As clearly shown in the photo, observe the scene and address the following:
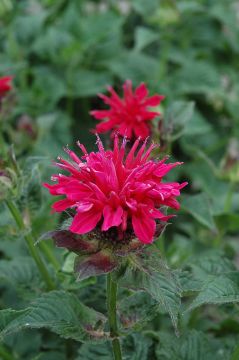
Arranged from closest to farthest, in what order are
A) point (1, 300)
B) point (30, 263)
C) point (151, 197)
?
point (151, 197), point (30, 263), point (1, 300)

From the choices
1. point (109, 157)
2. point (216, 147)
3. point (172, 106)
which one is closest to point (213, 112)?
point (216, 147)

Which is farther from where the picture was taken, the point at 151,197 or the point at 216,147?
the point at 216,147

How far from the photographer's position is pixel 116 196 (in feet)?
2.49

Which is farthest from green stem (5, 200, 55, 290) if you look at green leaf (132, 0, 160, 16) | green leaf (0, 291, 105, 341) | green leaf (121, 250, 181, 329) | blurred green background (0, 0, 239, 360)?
green leaf (132, 0, 160, 16)

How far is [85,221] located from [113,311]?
19 centimetres

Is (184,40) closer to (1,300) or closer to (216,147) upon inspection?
(216,147)

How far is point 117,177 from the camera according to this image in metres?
0.81

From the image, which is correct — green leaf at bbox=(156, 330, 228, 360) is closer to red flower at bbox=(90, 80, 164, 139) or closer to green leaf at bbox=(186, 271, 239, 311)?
green leaf at bbox=(186, 271, 239, 311)

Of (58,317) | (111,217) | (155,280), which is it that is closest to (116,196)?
(111,217)

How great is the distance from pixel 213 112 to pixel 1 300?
1.15 m

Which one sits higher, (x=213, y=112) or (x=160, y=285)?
(x=160, y=285)

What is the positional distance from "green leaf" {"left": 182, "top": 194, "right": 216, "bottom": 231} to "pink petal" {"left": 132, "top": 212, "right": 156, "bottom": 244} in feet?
1.68

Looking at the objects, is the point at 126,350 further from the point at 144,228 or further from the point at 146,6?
the point at 146,6

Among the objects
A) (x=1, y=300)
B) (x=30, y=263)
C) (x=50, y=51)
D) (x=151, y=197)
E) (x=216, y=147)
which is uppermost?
(x=151, y=197)
